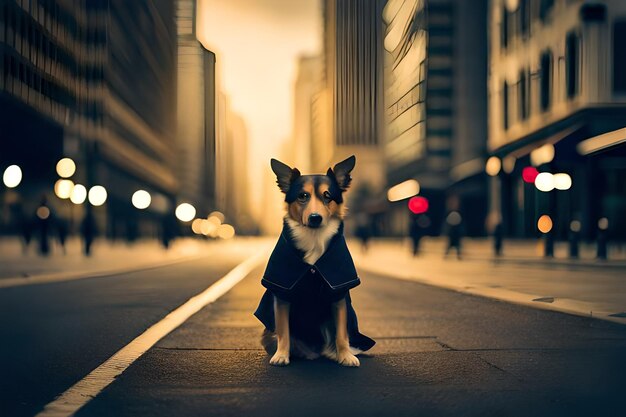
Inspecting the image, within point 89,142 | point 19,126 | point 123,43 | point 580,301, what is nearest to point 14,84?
point 19,126

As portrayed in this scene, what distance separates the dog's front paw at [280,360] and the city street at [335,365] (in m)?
0.06

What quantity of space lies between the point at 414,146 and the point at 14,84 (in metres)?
35.7

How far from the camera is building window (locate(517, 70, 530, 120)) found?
35750mm

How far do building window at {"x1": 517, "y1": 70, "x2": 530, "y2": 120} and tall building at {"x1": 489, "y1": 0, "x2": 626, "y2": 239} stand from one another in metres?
0.06

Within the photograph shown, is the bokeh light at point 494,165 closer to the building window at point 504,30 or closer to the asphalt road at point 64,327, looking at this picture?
the building window at point 504,30

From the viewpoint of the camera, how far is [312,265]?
16.1 ft

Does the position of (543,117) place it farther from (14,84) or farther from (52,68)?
(52,68)

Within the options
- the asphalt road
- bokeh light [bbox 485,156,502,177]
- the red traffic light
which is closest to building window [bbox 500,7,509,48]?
bokeh light [bbox 485,156,502,177]

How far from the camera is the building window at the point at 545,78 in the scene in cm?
3284

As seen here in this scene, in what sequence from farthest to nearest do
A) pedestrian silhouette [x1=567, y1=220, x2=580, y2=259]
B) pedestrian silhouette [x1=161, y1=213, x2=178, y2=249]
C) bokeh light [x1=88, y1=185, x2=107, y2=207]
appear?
pedestrian silhouette [x1=161, y1=213, x2=178, y2=249] → bokeh light [x1=88, y1=185, x2=107, y2=207] → pedestrian silhouette [x1=567, y1=220, x2=580, y2=259]

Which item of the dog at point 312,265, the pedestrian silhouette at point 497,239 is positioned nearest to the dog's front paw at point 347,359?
the dog at point 312,265

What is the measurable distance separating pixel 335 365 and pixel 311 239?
107cm

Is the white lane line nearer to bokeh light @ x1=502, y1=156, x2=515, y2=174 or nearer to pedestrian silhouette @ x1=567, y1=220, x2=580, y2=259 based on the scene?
pedestrian silhouette @ x1=567, y1=220, x2=580, y2=259

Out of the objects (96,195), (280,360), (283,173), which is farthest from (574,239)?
(96,195)
